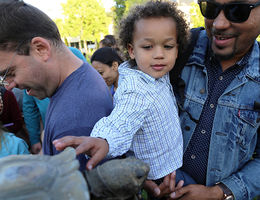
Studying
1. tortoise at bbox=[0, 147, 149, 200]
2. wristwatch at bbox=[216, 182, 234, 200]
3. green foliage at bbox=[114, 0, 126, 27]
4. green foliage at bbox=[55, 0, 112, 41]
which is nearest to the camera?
tortoise at bbox=[0, 147, 149, 200]

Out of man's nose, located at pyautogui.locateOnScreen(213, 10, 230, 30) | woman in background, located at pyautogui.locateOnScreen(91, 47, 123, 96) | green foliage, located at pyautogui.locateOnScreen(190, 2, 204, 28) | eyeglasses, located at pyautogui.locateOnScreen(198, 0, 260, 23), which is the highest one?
green foliage, located at pyautogui.locateOnScreen(190, 2, 204, 28)

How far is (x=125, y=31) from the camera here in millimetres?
1674

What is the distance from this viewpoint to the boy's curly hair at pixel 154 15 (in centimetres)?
152

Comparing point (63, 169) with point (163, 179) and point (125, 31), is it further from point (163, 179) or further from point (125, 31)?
point (125, 31)

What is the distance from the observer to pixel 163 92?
1.50 meters

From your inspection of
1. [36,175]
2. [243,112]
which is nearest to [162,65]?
[243,112]

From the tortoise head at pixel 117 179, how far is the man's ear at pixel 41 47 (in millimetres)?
960

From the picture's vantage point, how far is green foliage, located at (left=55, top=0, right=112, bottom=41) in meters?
27.0

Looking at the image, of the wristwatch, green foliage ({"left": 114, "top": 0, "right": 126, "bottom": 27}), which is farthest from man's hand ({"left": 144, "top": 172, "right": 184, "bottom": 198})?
green foliage ({"left": 114, "top": 0, "right": 126, "bottom": 27})

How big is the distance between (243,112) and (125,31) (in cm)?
115

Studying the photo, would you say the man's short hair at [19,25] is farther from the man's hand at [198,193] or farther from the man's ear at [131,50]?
the man's hand at [198,193]

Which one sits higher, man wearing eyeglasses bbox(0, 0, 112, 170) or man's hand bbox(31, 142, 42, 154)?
man wearing eyeglasses bbox(0, 0, 112, 170)

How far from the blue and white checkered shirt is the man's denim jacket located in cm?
22

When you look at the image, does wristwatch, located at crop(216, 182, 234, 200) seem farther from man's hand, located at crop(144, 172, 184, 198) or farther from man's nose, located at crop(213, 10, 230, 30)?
man's nose, located at crop(213, 10, 230, 30)
